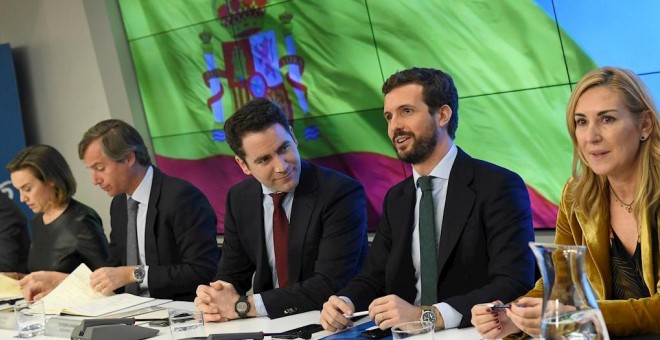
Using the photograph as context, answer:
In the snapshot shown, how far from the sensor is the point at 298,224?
3.82m

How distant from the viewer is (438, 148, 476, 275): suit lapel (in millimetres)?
3217

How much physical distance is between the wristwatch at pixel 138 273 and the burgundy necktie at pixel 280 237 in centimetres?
75

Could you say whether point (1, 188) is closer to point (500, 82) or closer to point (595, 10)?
point (500, 82)

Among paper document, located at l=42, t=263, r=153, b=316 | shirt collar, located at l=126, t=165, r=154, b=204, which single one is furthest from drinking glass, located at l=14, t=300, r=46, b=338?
shirt collar, located at l=126, t=165, r=154, b=204

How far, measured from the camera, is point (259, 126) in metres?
3.79

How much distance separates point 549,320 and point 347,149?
14.2ft

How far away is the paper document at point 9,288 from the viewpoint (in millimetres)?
4652

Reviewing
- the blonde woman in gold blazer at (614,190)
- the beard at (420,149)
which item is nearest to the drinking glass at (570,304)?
the blonde woman in gold blazer at (614,190)

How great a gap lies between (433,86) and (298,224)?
87cm

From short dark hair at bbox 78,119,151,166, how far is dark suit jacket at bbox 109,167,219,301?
20cm

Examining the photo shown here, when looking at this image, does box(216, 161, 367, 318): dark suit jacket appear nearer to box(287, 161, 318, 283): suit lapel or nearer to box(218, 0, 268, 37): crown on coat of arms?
box(287, 161, 318, 283): suit lapel

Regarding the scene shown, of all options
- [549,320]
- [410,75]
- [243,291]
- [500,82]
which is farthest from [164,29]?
[549,320]

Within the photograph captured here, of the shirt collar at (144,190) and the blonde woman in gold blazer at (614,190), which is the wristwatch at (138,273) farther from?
the blonde woman in gold blazer at (614,190)

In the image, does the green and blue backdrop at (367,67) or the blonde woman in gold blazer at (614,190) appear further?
the green and blue backdrop at (367,67)
